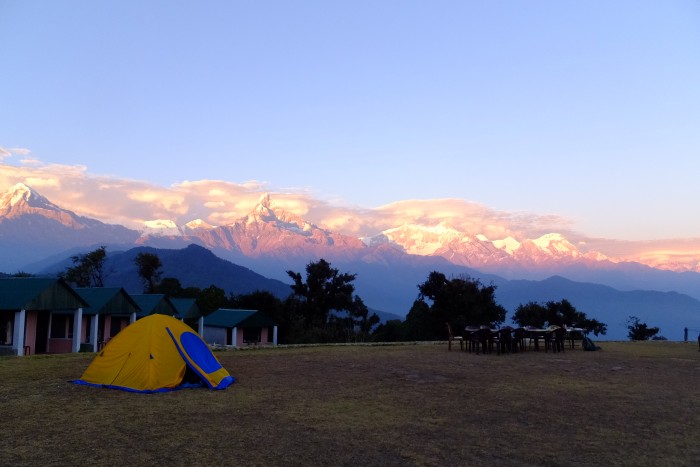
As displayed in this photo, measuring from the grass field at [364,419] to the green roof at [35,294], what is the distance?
32.0ft

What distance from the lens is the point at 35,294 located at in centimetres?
2511

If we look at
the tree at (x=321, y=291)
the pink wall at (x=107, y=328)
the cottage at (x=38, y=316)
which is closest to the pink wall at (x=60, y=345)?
the cottage at (x=38, y=316)

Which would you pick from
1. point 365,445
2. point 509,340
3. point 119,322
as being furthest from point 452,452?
point 119,322

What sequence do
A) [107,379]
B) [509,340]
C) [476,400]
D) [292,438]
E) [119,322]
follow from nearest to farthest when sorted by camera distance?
[292,438]
[476,400]
[107,379]
[509,340]
[119,322]

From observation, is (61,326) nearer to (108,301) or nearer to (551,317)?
(108,301)

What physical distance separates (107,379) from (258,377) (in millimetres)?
3758

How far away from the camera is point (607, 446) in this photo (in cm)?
810

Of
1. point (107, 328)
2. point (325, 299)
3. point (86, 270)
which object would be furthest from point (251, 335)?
point (86, 270)

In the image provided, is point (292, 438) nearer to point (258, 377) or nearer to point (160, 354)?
point (160, 354)

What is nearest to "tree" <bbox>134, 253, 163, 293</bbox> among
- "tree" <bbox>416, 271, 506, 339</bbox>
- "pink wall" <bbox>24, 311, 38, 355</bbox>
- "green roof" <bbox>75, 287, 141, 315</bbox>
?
"green roof" <bbox>75, 287, 141, 315</bbox>

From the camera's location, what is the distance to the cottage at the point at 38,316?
80.5 feet

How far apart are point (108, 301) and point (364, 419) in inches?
1047

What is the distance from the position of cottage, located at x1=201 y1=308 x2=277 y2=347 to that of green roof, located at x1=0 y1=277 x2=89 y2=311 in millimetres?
17712

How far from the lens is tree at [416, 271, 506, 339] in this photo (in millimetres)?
47656
